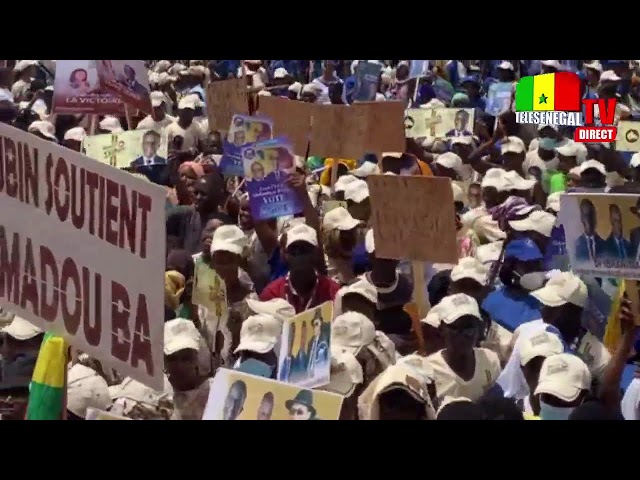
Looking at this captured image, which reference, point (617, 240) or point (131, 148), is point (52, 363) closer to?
point (617, 240)

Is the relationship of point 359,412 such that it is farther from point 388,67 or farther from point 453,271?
point 388,67

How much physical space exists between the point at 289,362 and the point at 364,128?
368cm

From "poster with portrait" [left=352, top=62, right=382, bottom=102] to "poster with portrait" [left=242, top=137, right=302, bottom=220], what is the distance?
4.97 m

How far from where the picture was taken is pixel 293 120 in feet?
26.5

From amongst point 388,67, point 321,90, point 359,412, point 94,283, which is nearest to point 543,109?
point 321,90

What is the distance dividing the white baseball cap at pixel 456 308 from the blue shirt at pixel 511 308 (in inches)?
28.8

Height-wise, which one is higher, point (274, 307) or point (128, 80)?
point (128, 80)

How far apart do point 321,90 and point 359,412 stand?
9777mm

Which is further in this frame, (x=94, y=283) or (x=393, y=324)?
(x=393, y=324)

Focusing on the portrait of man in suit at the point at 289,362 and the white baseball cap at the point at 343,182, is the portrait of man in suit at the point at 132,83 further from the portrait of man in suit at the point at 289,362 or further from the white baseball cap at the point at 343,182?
the portrait of man in suit at the point at 289,362

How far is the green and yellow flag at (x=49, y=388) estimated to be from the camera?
133 inches

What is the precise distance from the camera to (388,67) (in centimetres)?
1585

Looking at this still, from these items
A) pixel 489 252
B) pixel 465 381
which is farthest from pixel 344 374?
pixel 489 252

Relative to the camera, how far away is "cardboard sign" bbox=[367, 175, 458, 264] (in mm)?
5250
